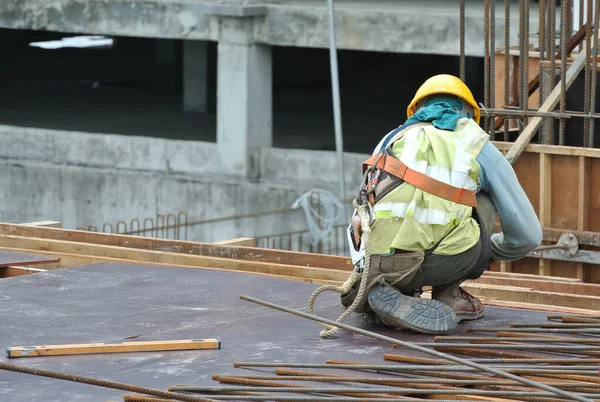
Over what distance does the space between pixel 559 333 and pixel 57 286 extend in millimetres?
3039

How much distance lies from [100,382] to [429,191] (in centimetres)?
207

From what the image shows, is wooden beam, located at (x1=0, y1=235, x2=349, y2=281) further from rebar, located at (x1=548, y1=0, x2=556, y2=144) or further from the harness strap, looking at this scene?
rebar, located at (x1=548, y1=0, x2=556, y2=144)

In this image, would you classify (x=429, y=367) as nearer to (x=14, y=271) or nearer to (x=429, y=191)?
(x=429, y=191)

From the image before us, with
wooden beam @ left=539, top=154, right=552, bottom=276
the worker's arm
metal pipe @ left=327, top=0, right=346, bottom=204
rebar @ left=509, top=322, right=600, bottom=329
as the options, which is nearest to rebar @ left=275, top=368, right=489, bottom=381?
rebar @ left=509, top=322, right=600, bottom=329

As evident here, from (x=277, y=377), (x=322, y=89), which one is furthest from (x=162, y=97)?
(x=277, y=377)

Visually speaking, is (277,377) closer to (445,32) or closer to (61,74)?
(445,32)

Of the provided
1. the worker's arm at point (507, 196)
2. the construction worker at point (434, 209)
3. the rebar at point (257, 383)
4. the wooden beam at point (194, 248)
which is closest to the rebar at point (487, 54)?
the wooden beam at point (194, 248)

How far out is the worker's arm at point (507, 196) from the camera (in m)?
6.71

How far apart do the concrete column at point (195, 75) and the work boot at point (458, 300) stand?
17.6m

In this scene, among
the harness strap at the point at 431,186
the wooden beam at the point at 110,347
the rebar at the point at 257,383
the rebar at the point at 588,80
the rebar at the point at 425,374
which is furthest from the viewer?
the rebar at the point at 588,80

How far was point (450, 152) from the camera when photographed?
663 centimetres

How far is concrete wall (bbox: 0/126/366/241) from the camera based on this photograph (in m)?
19.5

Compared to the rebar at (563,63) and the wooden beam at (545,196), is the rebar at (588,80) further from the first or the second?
the wooden beam at (545,196)

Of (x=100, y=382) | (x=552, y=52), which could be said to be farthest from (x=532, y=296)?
(x=552, y=52)
